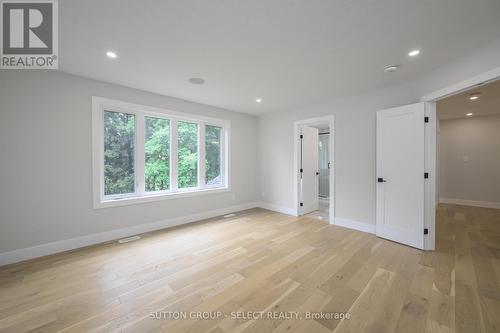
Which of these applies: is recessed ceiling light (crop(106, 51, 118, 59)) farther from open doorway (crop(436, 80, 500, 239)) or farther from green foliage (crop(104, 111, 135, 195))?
open doorway (crop(436, 80, 500, 239))

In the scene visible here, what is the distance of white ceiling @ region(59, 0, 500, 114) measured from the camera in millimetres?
1671

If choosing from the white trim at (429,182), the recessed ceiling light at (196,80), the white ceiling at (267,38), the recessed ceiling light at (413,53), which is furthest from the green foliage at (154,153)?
the white trim at (429,182)

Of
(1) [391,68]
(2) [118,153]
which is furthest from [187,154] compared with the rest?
(1) [391,68]

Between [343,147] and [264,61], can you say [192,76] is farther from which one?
[343,147]

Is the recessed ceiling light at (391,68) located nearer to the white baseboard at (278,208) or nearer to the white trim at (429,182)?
the white trim at (429,182)

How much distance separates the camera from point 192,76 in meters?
3.00

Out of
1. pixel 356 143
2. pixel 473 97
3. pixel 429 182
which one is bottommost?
pixel 429 182

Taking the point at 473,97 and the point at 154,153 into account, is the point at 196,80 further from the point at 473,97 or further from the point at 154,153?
the point at 473,97

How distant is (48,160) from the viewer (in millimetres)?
2783

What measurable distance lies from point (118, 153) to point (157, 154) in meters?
0.66

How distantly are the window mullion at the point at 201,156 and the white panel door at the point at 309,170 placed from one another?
2383mm

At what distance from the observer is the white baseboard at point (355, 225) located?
11.7 ft

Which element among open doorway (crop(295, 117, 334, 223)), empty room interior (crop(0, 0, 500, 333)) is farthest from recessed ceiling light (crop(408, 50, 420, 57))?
open doorway (crop(295, 117, 334, 223))

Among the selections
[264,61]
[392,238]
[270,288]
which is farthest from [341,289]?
[264,61]
